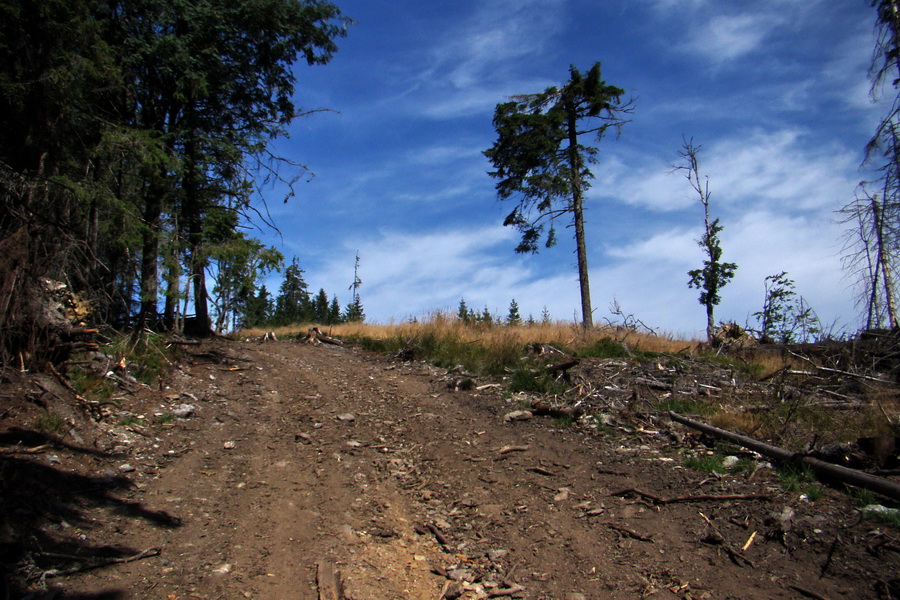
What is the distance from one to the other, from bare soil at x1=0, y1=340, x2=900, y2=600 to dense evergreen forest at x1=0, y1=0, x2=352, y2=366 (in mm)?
1495

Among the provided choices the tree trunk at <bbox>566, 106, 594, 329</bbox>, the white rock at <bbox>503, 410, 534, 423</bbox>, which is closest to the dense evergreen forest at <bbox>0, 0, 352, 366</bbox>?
the white rock at <bbox>503, 410, 534, 423</bbox>

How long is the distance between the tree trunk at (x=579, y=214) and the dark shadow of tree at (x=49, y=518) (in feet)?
46.0

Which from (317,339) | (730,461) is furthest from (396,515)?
(317,339)

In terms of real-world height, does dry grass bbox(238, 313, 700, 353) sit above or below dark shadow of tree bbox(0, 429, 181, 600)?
above

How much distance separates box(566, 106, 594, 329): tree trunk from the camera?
54.9 feet

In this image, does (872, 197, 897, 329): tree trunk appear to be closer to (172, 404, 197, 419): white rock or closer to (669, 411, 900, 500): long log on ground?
(669, 411, 900, 500): long log on ground

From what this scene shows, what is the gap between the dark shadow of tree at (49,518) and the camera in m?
2.87

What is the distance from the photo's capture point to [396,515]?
4.32m

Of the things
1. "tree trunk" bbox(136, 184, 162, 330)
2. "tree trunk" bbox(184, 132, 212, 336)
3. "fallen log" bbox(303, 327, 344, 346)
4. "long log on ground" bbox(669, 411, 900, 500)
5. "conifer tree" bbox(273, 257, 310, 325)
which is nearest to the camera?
"long log on ground" bbox(669, 411, 900, 500)

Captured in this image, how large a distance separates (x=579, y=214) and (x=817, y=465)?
46.3 ft

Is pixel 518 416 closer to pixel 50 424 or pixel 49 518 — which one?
pixel 49 518

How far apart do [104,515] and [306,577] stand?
1.68 metres

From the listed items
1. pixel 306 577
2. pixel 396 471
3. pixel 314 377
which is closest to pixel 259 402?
pixel 314 377

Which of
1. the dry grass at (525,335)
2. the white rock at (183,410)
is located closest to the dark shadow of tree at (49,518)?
the white rock at (183,410)
